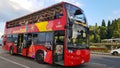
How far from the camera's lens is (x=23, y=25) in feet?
61.5

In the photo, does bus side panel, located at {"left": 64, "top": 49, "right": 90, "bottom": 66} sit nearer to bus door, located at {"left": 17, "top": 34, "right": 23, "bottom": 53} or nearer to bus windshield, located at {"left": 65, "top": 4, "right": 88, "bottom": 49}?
bus windshield, located at {"left": 65, "top": 4, "right": 88, "bottom": 49}

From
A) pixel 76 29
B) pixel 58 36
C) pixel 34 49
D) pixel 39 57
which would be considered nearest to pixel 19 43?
pixel 34 49

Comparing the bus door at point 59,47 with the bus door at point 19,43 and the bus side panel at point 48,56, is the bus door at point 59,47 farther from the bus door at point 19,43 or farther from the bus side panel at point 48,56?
the bus door at point 19,43

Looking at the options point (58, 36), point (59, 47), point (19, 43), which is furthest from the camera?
point (19, 43)

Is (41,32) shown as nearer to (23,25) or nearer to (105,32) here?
(23,25)

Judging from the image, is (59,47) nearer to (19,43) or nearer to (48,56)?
(48,56)

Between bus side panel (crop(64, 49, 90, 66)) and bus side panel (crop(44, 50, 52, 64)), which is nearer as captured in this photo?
bus side panel (crop(64, 49, 90, 66))

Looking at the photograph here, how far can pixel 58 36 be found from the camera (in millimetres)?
13523

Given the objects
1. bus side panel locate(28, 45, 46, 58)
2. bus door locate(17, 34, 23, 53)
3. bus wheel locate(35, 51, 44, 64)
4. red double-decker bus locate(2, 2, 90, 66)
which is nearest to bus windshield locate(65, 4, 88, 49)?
red double-decker bus locate(2, 2, 90, 66)

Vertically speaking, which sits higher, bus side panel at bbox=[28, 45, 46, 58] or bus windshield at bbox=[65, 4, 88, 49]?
bus windshield at bbox=[65, 4, 88, 49]

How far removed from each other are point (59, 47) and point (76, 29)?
1543 millimetres

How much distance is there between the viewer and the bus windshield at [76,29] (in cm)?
1256

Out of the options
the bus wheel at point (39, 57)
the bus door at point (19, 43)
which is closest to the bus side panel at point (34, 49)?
the bus wheel at point (39, 57)

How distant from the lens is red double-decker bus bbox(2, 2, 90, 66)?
494 inches
